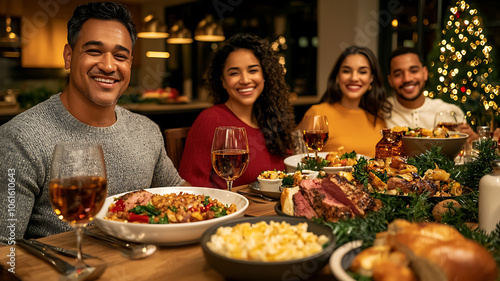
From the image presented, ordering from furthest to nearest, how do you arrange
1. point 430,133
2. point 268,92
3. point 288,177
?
point 268,92 → point 430,133 → point 288,177

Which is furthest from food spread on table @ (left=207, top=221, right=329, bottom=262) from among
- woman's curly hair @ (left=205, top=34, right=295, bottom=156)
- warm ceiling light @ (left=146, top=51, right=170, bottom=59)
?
warm ceiling light @ (left=146, top=51, right=170, bottom=59)

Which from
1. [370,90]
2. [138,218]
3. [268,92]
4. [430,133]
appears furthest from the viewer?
[370,90]

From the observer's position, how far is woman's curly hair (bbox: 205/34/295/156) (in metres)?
2.68

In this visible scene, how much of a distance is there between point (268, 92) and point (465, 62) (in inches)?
102

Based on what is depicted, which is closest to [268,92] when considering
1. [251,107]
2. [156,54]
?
[251,107]

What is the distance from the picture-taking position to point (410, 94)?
3627 millimetres

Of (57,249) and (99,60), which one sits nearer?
(57,249)

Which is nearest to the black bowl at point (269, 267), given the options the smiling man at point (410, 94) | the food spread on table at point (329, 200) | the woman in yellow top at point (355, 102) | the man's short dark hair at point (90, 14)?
the food spread on table at point (329, 200)

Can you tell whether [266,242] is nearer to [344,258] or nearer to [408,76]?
[344,258]

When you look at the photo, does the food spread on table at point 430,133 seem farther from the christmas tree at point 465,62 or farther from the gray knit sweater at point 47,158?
the christmas tree at point 465,62

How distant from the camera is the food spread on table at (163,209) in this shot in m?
1.10

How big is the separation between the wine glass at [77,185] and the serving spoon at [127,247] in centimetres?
11

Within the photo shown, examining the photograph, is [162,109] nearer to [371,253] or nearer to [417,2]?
[417,2]

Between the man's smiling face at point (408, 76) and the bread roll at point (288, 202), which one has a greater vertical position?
the man's smiling face at point (408, 76)
